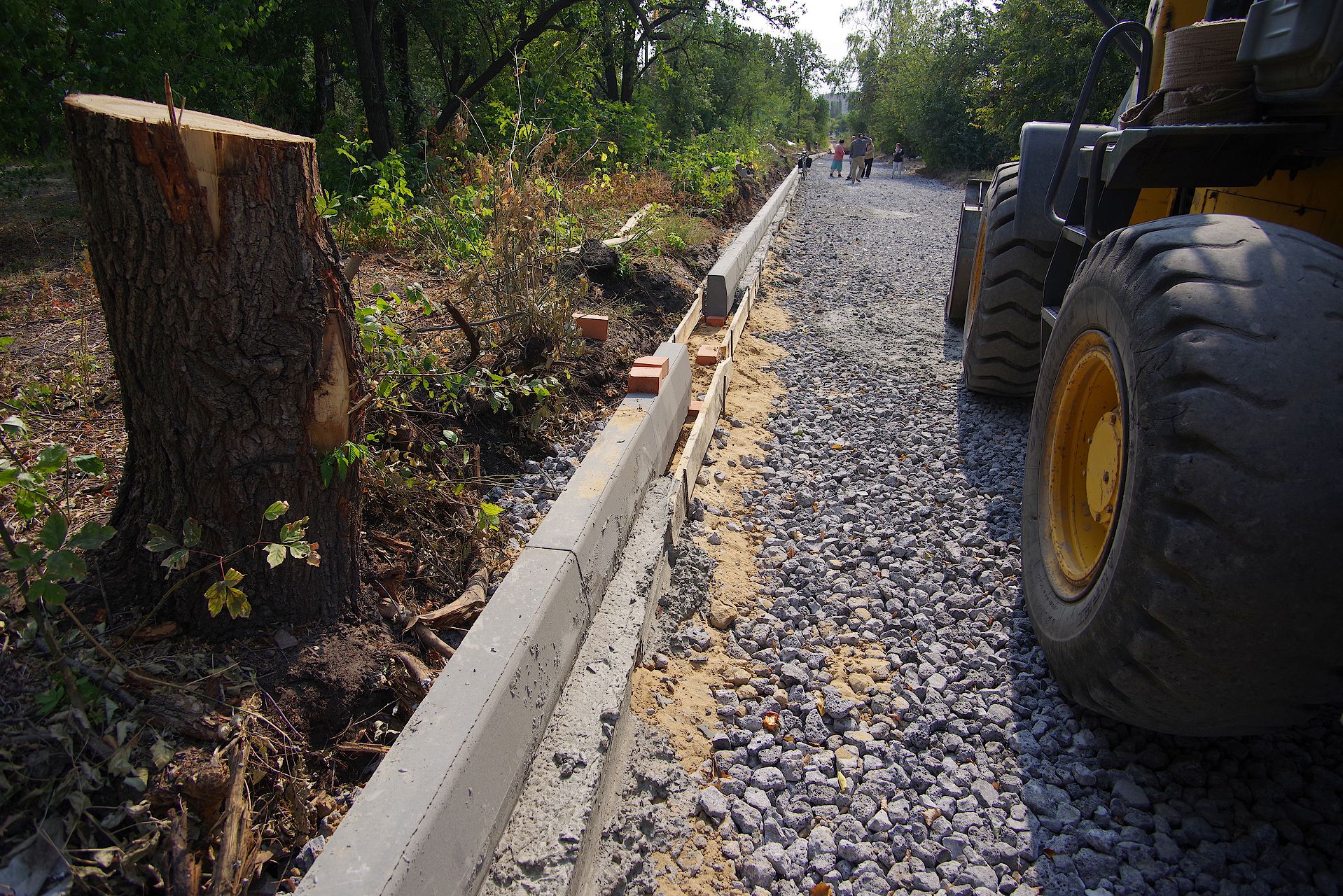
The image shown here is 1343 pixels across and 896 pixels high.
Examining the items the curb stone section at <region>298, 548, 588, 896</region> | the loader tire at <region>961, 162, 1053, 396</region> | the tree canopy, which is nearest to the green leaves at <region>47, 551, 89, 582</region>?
the curb stone section at <region>298, 548, 588, 896</region>

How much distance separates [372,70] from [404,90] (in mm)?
2267

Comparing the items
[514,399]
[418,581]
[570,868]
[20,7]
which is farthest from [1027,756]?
[20,7]

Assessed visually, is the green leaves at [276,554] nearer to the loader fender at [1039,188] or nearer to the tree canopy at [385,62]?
the tree canopy at [385,62]

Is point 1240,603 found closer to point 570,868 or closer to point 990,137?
point 570,868

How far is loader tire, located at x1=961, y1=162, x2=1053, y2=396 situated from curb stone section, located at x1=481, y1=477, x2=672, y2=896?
292cm

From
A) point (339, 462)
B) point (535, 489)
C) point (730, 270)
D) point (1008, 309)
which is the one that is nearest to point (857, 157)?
point (730, 270)

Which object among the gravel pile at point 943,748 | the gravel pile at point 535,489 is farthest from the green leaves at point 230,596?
the gravel pile at point 943,748

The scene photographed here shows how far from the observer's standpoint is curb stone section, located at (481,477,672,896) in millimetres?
1992

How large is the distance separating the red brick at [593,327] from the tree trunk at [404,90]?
8.61 metres

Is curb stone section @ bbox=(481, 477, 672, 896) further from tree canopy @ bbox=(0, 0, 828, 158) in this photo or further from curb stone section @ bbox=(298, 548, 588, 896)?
tree canopy @ bbox=(0, 0, 828, 158)

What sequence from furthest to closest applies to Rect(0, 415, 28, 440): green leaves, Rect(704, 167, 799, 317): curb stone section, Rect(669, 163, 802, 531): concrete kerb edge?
Rect(704, 167, 799, 317): curb stone section
Rect(669, 163, 802, 531): concrete kerb edge
Rect(0, 415, 28, 440): green leaves

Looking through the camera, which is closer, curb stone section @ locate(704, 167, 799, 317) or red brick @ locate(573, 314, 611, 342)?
red brick @ locate(573, 314, 611, 342)

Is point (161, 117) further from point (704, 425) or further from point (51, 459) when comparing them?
point (704, 425)

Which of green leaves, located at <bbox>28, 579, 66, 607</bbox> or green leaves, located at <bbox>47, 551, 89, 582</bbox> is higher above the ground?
green leaves, located at <bbox>47, 551, 89, 582</bbox>
